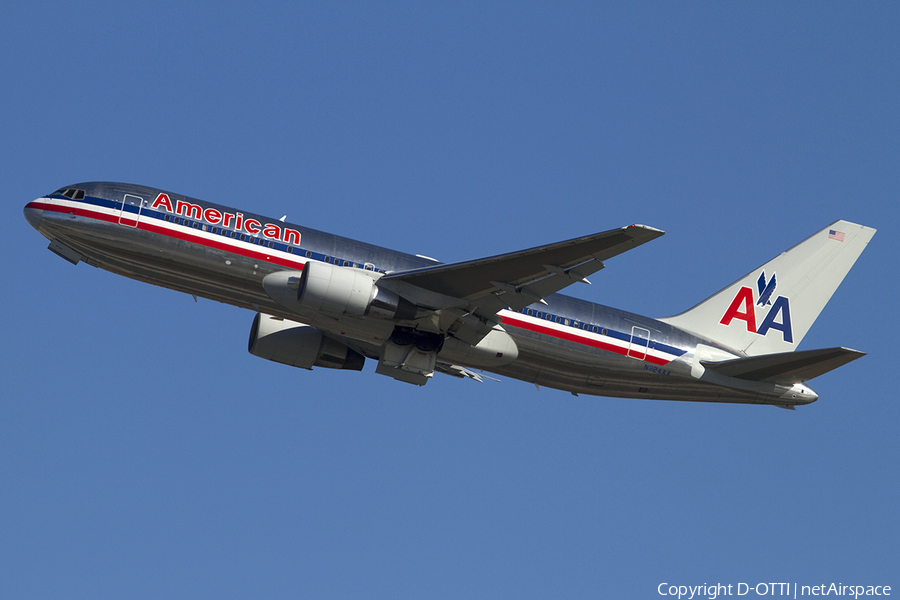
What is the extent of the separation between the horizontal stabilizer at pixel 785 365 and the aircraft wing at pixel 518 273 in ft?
31.5

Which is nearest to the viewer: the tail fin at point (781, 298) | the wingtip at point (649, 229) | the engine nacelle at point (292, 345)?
the wingtip at point (649, 229)

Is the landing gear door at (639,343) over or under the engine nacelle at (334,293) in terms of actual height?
over

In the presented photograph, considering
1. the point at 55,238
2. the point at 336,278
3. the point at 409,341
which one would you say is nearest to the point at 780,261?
the point at 409,341

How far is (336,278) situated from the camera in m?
33.5

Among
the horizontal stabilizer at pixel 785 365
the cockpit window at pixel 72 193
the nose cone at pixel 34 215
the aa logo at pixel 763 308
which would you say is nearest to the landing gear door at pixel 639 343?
the horizontal stabilizer at pixel 785 365

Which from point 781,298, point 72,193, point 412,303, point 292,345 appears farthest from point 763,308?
point 72,193

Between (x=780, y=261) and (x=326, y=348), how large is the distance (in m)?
21.3

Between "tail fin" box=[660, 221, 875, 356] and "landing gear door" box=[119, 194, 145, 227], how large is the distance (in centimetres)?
2249

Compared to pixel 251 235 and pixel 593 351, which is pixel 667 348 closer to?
pixel 593 351

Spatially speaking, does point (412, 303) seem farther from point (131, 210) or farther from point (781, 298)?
point (781, 298)

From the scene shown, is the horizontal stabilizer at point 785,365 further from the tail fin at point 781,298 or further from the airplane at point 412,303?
the tail fin at point 781,298

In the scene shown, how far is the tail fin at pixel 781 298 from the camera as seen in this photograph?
42.1 meters

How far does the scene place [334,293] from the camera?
33.4m

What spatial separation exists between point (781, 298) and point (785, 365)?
684 centimetres
